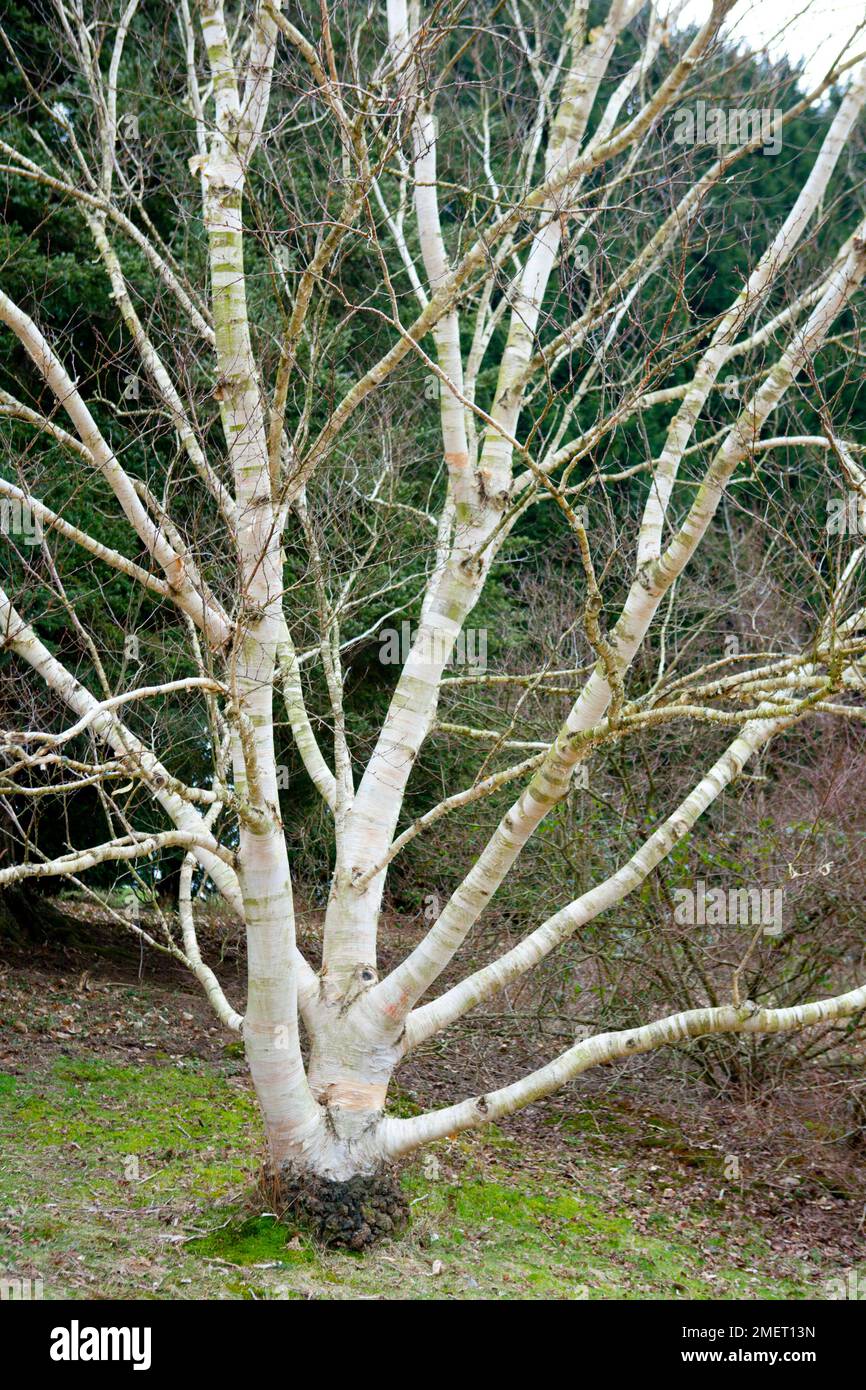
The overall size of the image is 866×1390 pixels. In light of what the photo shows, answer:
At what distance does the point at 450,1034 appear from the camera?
29.3 ft

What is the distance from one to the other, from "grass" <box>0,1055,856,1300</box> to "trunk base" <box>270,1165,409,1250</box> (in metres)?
0.08

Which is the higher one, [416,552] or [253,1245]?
[416,552]

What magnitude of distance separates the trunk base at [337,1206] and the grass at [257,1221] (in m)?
0.08

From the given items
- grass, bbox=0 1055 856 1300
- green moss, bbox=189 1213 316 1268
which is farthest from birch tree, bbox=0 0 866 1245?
grass, bbox=0 1055 856 1300

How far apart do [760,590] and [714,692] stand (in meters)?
7.03

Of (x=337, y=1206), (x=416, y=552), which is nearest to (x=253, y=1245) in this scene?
(x=337, y=1206)

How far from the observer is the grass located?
4773 mm

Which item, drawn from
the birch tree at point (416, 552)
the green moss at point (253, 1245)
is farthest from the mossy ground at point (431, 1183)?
the birch tree at point (416, 552)

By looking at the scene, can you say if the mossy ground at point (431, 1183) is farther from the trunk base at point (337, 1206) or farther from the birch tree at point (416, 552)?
the birch tree at point (416, 552)

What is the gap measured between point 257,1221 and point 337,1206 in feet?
1.26

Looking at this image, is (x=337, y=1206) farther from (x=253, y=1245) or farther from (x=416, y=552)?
(x=416, y=552)

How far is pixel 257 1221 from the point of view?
5160mm

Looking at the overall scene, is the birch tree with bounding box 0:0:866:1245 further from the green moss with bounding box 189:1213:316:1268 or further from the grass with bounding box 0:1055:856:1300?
the grass with bounding box 0:1055:856:1300
